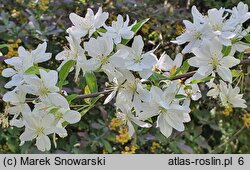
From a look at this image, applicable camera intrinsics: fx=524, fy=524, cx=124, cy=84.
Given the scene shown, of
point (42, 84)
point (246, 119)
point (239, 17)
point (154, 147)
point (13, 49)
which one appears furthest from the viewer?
point (246, 119)

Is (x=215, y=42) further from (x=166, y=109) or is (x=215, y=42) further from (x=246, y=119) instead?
(x=246, y=119)

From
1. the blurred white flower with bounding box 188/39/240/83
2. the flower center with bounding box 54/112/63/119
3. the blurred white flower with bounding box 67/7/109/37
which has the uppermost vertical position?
the blurred white flower with bounding box 67/7/109/37

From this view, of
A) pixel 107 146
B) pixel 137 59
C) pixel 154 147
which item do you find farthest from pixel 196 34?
pixel 154 147

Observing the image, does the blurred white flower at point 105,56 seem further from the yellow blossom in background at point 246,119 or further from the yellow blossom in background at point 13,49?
the yellow blossom in background at point 246,119

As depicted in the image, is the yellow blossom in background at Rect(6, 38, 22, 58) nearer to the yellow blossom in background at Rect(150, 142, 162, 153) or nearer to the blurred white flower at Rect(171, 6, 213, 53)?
the yellow blossom in background at Rect(150, 142, 162, 153)

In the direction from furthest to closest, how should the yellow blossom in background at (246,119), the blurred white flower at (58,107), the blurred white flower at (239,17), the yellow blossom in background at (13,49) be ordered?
the yellow blossom in background at (246,119)
the yellow blossom in background at (13,49)
the blurred white flower at (239,17)
the blurred white flower at (58,107)

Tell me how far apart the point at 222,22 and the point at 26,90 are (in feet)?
1.12

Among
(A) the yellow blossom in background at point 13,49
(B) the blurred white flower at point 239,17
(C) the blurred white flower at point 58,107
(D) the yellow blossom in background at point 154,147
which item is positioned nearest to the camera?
(C) the blurred white flower at point 58,107

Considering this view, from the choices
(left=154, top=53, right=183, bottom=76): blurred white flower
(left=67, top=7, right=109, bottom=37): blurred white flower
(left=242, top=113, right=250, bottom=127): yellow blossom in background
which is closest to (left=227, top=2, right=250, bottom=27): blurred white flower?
(left=154, top=53, right=183, bottom=76): blurred white flower

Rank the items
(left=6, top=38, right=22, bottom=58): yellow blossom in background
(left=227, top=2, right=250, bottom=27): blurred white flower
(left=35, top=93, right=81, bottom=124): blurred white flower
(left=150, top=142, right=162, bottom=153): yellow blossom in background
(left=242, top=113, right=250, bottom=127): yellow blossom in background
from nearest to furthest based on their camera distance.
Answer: (left=35, top=93, right=81, bottom=124): blurred white flower → (left=227, top=2, right=250, bottom=27): blurred white flower → (left=6, top=38, right=22, bottom=58): yellow blossom in background → (left=150, top=142, right=162, bottom=153): yellow blossom in background → (left=242, top=113, right=250, bottom=127): yellow blossom in background

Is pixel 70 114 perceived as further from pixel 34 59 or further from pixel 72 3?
pixel 72 3

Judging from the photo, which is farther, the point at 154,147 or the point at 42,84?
the point at 154,147

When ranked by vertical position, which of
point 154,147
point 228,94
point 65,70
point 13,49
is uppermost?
point 65,70

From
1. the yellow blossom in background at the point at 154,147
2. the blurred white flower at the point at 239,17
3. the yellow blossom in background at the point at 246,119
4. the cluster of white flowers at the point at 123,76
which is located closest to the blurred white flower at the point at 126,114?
the cluster of white flowers at the point at 123,76
